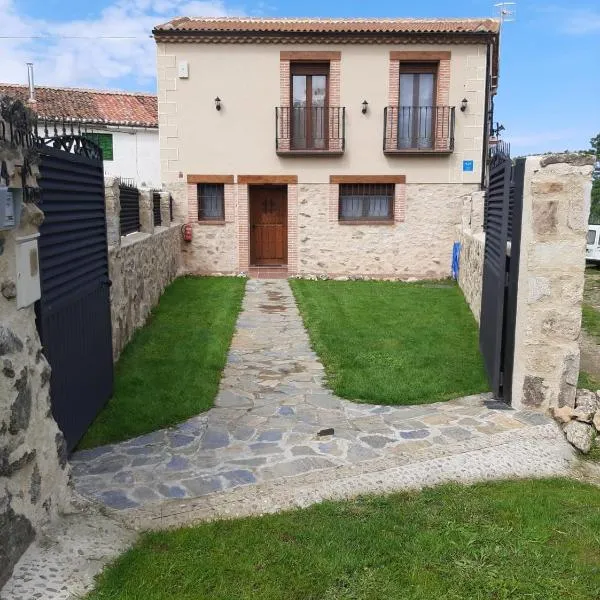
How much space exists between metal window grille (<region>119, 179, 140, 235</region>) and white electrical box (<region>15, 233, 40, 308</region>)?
5034mm

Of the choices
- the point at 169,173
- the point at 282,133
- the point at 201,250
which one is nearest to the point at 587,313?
the point at 282,133

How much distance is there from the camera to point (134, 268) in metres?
7.96

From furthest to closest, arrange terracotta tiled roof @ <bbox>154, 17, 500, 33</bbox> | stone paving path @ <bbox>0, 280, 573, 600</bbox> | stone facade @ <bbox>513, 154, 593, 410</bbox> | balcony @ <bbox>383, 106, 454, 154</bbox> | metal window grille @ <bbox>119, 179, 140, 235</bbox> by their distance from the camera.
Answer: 1. balcony @ <bbox>383, 106, 454, 154</bbox>
2. terracotta tiled roof @ <bbox>154, 17, 500, 33</bbox>
3. metal window grille @ <bbox>119, 179, 140, 235</bbox>
4. stone facade @ <bbox>513, 154, 593, 410</bbox>
5. stone paving path @ <bbox>0, 280, 573, 600</bbox>

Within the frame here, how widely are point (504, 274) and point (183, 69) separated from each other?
36.9 feet

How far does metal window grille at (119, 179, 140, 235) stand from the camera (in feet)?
27.4

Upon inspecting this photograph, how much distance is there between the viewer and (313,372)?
654cm

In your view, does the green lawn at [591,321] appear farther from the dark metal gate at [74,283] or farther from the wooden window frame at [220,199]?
the wooden window frame at [220,199]

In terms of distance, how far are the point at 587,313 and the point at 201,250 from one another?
894 cm

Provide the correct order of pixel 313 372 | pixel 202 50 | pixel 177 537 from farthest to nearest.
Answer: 1. pixel 202 50
2. pixel 313 372
3. pixel 177 537

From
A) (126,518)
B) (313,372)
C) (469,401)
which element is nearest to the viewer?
(126,518)

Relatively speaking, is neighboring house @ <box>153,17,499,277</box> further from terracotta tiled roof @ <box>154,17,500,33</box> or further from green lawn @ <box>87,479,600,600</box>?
green lawn @ <box>87,479,600,600</box>

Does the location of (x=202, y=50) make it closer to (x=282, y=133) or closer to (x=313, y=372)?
(x=282, y=133)

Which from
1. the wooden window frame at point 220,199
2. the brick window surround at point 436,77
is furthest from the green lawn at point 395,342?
the brick window surround at point 436,77

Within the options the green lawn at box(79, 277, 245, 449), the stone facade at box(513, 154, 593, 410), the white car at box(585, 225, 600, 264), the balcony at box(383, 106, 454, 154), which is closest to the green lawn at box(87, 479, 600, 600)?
the stone facade at box(513, 154, 593, 410)
